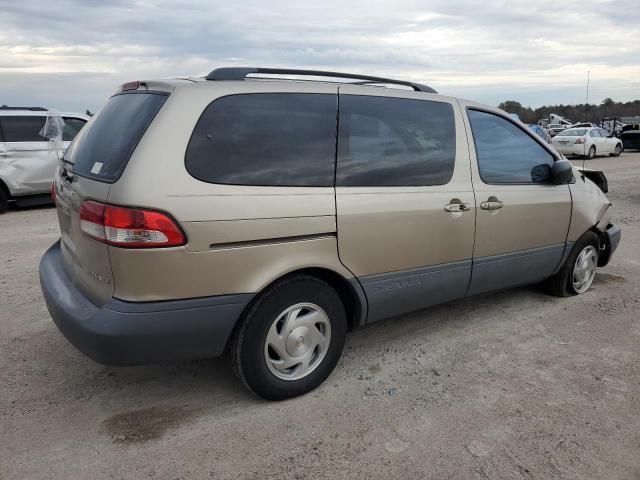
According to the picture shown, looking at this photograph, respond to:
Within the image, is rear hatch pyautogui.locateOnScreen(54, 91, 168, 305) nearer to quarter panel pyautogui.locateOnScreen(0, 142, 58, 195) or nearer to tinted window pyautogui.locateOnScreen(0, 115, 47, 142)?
quarter panel pyautogui.locateOnScreen(0, 142, 58, 195)

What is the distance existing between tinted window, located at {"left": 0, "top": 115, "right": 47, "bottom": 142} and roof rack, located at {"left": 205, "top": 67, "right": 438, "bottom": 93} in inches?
323

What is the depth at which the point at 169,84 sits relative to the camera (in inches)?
107

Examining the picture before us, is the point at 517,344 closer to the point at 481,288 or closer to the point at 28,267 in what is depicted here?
the point at 481,288

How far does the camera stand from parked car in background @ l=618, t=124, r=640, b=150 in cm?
2389

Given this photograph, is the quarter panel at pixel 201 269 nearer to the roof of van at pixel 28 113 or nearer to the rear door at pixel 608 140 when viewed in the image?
the roof of van at pixel 28 113

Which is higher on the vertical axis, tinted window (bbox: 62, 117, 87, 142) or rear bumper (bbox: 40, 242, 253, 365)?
tinted window (bbox: 62, 117, 87, 142)

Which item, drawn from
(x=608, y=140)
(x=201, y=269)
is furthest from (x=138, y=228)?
(x=608, y=140)

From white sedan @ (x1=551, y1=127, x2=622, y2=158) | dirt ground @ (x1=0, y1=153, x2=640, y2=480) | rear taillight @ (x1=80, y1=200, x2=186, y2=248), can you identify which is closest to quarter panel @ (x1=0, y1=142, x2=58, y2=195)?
dirt ground @ (x1=0, y1=153, x2=640, y2=480)

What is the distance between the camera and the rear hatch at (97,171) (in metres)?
2.56

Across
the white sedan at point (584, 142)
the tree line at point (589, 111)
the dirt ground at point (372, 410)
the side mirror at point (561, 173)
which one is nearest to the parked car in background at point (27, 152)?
the dirt ground at point (372, 410)

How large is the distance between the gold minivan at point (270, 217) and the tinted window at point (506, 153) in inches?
0.7

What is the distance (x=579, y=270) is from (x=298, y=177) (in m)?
3.10

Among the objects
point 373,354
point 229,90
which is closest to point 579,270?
point 373,354

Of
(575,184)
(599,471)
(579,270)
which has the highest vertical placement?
(575,184)
